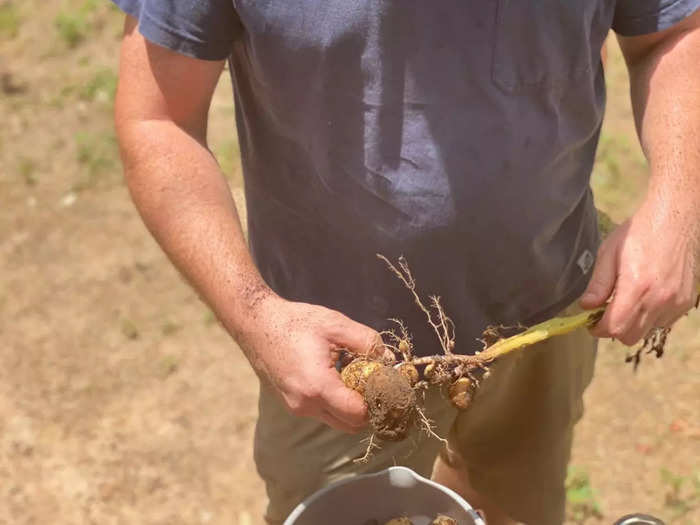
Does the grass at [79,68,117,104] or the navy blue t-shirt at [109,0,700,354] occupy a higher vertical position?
the navy blue t-shirt at [109,0,700,354]

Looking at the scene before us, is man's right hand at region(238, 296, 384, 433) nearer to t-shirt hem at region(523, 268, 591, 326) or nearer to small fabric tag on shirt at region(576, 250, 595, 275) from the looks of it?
t-shirt hem at region(523, 268, 591, 326)

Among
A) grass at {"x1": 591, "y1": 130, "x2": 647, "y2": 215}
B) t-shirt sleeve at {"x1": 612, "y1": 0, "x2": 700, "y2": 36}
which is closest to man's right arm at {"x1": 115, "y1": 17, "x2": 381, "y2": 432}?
t-shirt sleeve at {"x1": 612, "y1": 0, "x2": 700, "y2": 36}

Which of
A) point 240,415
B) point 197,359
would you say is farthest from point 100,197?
point 240,415

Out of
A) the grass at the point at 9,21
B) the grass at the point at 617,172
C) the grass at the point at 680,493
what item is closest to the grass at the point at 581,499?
the grass at the point at 680,493

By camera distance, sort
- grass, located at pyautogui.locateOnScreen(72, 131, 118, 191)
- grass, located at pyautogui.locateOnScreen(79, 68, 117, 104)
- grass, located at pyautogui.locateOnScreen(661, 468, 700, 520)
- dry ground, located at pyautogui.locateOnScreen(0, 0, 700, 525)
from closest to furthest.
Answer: grass, located at pyautogui.locateOnScreen(661, 468, 700, 520)
dry ground, located at pyautogui.locateOnScreen(0, 0, 700, 525)
grass, located at pyautogui.locateOnScreen(72, 131, 118, 191)
grass, located at pyautogui.locateOnScreen(79, 68, 117, 104)

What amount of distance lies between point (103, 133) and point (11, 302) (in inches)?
43.4

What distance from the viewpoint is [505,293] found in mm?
1965

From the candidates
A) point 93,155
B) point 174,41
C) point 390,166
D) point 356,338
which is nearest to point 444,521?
point 356,338

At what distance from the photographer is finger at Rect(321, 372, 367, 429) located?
1524mm

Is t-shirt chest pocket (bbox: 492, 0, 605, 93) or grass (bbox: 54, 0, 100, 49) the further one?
grass (bbox: 54, 0, 100, 49)

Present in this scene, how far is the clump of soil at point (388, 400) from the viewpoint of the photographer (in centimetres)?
154

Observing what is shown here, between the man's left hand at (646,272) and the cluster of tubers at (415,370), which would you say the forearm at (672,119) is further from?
the cluster of tubers at (415,370)

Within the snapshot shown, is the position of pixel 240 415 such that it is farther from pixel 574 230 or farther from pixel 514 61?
pixel 514 61

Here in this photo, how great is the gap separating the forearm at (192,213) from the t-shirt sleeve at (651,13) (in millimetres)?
828
